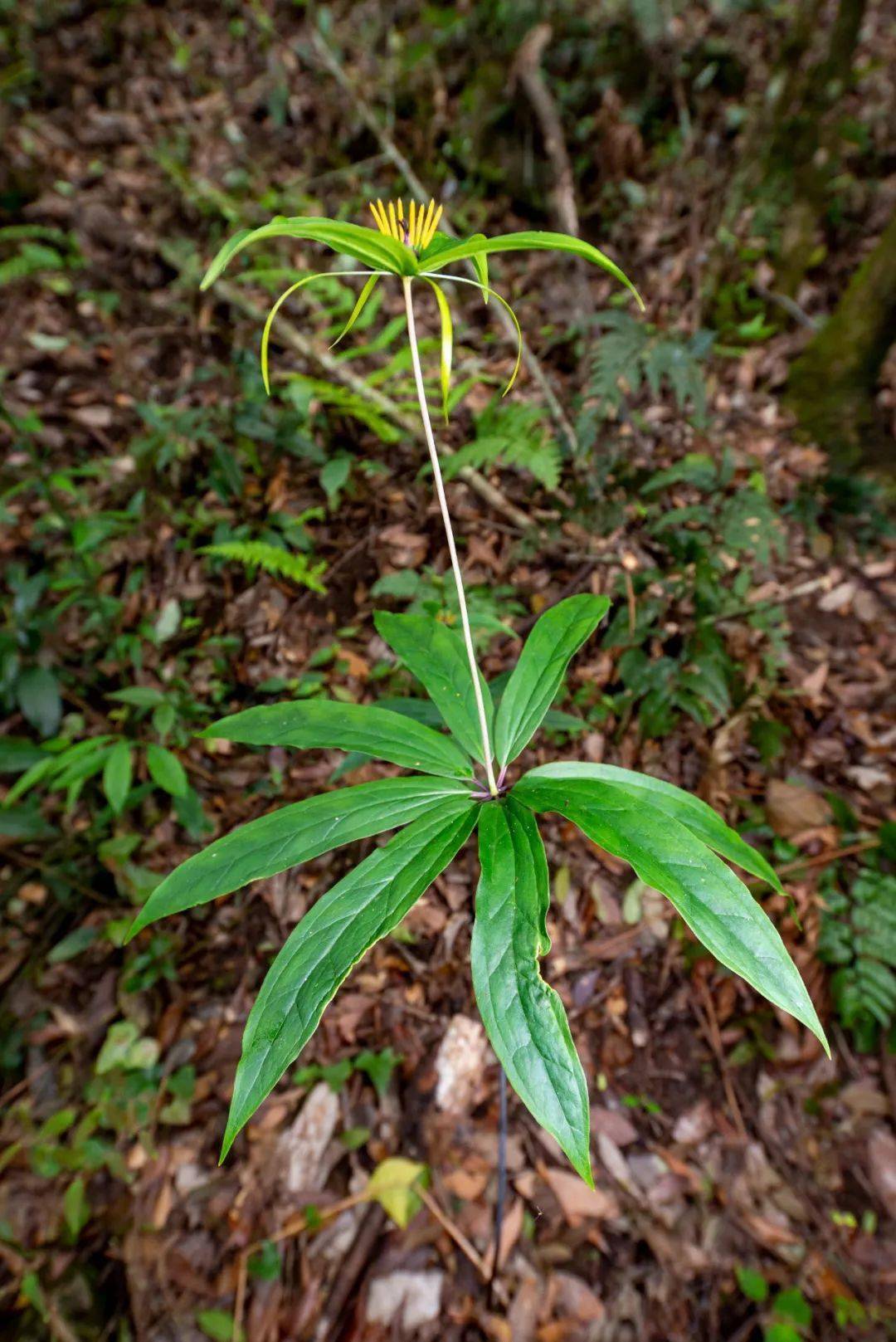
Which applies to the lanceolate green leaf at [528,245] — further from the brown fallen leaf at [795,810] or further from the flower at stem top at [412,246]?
the brown fallen leaf at [795,810]

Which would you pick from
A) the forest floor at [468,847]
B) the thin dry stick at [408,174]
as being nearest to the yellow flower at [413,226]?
the forest floor at [468,847]

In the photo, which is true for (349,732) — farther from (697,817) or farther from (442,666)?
(697,817)

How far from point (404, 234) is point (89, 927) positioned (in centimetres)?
249

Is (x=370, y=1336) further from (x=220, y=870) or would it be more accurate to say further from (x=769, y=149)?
(x=769, y=149)

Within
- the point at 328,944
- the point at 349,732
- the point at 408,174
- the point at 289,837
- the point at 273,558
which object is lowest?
the point at 328,944

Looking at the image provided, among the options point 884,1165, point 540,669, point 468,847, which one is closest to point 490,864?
point 540,669

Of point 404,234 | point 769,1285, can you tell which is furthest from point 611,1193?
point 404,234

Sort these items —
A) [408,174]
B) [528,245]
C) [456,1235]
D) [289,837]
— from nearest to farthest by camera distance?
[528,245] < [289,837] < [456,1235] < [408,174]

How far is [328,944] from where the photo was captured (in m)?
1.02

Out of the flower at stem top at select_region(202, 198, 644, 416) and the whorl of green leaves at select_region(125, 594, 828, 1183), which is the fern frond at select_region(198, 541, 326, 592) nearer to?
the whorl of green leaves at select_region(125, 594, 828, 1183)

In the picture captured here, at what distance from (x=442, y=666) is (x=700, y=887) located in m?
0.69

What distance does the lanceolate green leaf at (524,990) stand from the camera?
88 cm

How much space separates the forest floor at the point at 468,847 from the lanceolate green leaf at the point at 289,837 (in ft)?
2.25

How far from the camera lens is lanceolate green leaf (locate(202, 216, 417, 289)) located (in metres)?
0.74
